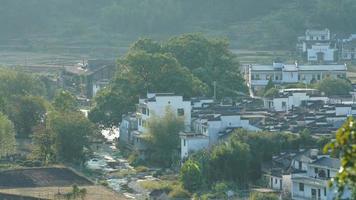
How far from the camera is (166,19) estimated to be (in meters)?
61.0

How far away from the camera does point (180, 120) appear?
2667cm

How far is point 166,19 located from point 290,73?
74.4 feet

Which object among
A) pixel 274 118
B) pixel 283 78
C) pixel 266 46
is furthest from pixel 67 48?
pixel 274 118

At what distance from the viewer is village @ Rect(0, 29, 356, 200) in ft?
70.4

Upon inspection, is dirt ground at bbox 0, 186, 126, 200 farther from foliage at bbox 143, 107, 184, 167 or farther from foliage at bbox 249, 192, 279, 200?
foliage at bbox 143, 107, 184, 167

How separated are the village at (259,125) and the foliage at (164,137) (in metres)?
0.17

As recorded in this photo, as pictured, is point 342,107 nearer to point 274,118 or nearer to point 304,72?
point 274,118

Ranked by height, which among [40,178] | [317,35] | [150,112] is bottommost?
[40,178]

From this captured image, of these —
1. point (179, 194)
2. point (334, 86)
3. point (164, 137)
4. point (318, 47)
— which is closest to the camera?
point (179, 194)

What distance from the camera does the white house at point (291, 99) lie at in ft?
103

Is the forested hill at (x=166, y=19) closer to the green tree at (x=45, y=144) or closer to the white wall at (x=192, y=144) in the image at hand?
the white wall at (x=192, y=144)

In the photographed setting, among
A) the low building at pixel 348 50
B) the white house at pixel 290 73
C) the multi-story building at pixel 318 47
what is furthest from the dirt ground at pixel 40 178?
the low building at pixel 348 50

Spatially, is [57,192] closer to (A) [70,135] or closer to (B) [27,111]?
(A) [70,135]

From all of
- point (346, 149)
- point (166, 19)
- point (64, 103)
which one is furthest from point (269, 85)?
point (346, 149)
